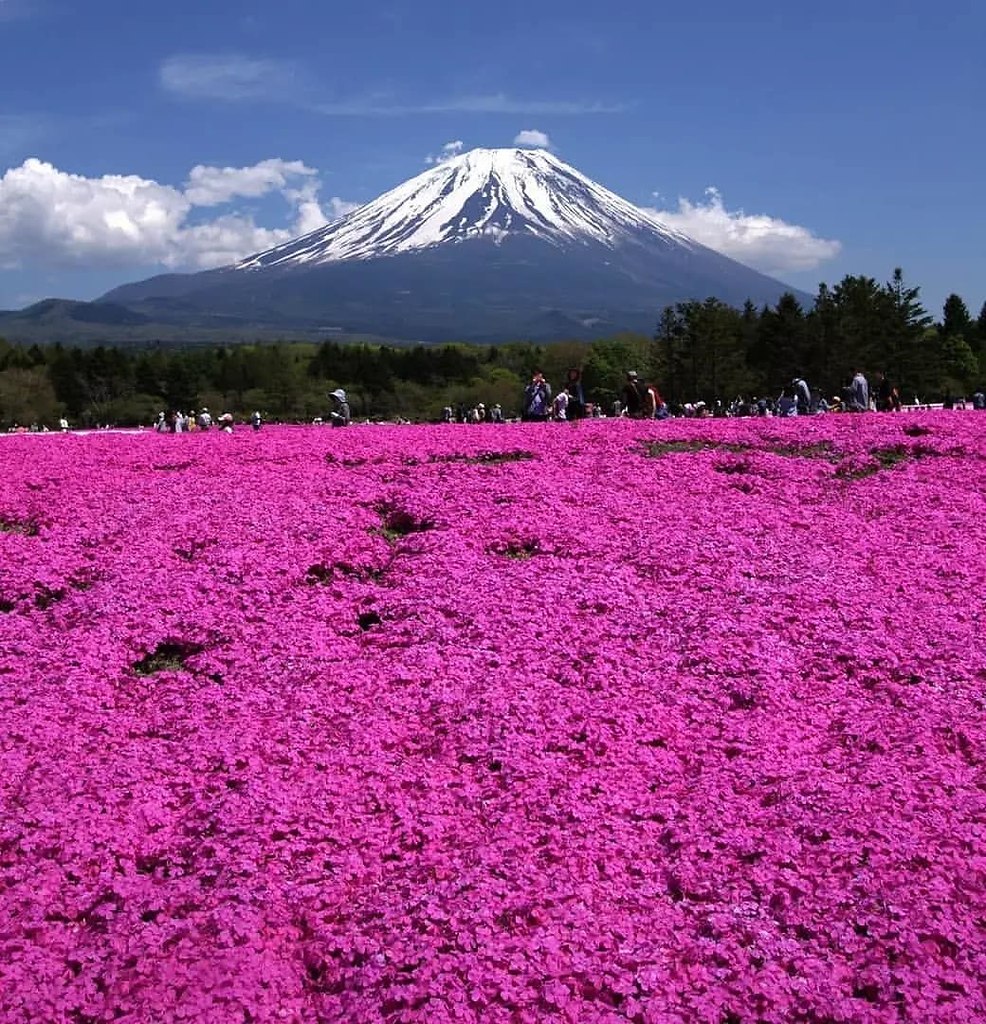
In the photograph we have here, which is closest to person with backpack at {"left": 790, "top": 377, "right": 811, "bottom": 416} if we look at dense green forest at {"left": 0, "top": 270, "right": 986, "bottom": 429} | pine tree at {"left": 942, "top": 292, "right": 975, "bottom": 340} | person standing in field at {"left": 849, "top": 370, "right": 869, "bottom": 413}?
person standing in field at {"left": 849, "top": 370, "right": 869, "bottom": 413}

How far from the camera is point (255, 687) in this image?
7.86 m

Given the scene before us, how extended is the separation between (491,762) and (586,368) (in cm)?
10894

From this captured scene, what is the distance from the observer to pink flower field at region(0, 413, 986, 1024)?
480 centimetres

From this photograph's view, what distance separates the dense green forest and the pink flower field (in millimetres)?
71311

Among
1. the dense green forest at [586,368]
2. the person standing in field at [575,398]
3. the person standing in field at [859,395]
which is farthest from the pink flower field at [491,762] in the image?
the dense green forest at [586,368]

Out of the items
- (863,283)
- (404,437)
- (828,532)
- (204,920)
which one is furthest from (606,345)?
(204,920)

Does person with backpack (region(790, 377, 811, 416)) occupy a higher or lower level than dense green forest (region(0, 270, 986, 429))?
lower

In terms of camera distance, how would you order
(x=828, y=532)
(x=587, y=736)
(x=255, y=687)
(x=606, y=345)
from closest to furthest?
1. (x=587, y=736)
2. (x=255, y=687)
3. (x=828, y=532)
4. (x=606, y=345)

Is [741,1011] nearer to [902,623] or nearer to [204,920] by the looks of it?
[204,920]

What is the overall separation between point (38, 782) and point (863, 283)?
87.8 metres

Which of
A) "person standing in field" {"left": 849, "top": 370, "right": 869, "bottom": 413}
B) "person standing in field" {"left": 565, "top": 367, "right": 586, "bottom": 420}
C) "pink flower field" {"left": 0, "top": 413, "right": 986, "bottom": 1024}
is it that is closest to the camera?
"pink flower field" {"left": 0, "top": 413, "right": 986, "bottom": 1024}

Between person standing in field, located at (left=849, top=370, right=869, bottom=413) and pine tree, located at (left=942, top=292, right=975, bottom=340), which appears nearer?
person standing in field, located at (left=849, top=370, right=869, bottom=413)

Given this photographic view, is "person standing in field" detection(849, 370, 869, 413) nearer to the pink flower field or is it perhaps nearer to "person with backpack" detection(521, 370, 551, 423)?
"person with backpack" detection(521, 370, 551, 423)

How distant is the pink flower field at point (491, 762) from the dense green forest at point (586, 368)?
71.3 meters
